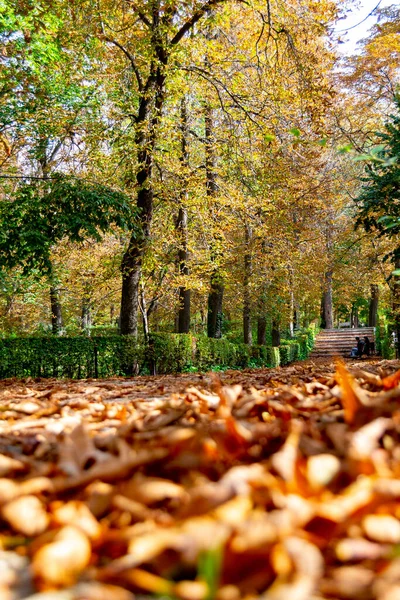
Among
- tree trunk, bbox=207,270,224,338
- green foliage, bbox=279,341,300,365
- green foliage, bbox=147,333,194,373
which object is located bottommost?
green foliage, bbox=279,341,300,365

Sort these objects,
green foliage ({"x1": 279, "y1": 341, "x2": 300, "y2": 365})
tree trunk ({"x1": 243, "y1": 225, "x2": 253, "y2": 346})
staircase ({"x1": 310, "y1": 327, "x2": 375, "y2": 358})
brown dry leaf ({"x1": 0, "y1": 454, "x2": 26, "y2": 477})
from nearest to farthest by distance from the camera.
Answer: brown dry leaf ({"x1": 0, "y1": 454, "x2": 26, "y2": 477}) < tree trunk ({"x1": 243, "y1": 225, "x2": 253, "y2": 346}) < green foliage ({"x1": 279, "y1": 341, "x2": 300, "y2": 365}) < staircase ({"x1": 310, "y1": 327, "x2": 375, "y2": 358})

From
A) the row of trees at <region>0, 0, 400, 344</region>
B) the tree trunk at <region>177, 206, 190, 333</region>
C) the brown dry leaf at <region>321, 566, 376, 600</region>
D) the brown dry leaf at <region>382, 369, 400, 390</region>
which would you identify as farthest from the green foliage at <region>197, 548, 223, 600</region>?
the tree trunk at <region>177, 206, 190, 333</region>

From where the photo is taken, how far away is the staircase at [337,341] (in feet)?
94.4

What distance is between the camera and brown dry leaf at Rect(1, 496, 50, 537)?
985 mm

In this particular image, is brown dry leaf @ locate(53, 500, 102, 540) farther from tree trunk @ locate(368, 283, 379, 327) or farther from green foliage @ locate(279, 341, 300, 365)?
tree trunk @ locate(368, 283, 379, 327)

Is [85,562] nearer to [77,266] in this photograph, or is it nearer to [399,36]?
[399,36]

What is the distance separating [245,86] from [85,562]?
12.0 m

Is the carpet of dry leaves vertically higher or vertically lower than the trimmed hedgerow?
higher

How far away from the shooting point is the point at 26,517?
100 cm

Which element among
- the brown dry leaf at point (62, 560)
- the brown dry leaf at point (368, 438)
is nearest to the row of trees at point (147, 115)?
the brown dry leaf at point (368, 438)

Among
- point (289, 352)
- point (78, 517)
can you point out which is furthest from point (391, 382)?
point (289, 352)

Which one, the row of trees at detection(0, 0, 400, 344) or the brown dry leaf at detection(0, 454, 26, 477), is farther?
the row of trees at detection(0, 0, 400, 344)

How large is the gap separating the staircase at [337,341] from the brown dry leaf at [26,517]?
27.1m

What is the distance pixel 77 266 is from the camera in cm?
1998
